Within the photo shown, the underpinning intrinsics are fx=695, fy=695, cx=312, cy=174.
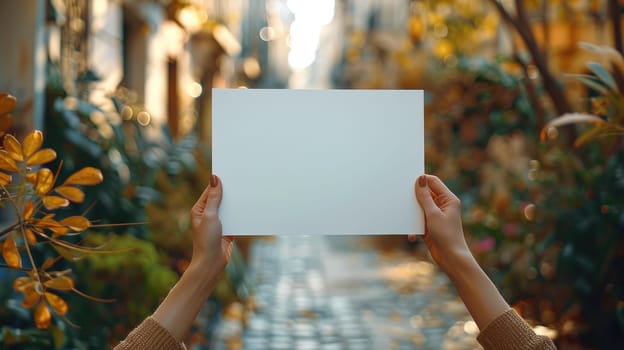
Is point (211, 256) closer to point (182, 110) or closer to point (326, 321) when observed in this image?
point (326, 321)

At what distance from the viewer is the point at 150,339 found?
1246 millimetres

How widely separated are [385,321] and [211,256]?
4953 mm

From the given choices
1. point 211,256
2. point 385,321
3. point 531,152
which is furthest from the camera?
point 385,321

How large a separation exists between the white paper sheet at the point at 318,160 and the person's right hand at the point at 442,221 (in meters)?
0.02

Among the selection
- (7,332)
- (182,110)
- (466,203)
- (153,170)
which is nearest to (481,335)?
(7,332)

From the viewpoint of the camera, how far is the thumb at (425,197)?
128 centimetres

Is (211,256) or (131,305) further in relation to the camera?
(131,305)

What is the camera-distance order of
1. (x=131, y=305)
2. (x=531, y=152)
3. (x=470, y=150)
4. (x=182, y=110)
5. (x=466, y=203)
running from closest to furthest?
(x=131, y=305)
(x=531, y=152)
(x=466, y=203)
(x=470, y=150)
(x=182, y=110)

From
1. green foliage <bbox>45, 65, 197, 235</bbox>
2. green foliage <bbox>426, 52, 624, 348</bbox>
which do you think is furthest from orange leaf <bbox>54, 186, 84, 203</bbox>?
green foliage <bbox>45, 65, 197, 235</bbox>

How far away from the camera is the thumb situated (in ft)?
4.19

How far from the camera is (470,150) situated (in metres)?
8.15

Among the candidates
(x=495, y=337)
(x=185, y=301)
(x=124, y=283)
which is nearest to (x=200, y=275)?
(x=185, y=301)

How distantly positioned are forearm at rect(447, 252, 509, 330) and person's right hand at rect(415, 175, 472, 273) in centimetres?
1

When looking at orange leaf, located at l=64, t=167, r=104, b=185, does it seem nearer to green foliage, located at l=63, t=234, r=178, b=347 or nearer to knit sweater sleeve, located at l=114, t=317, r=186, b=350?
knit sweater sleeve, located at l=114, t=317, r=186, b=350
